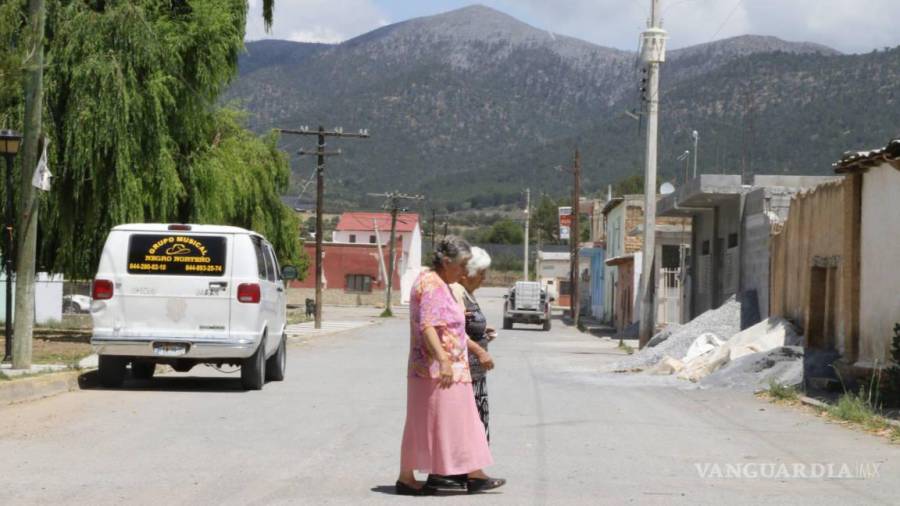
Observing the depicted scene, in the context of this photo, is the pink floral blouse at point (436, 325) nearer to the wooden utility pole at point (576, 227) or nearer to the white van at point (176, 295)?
the white van at point (176, 295)

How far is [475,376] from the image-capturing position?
32.0 feet

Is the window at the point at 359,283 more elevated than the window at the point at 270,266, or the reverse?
the window at the point at 270,266

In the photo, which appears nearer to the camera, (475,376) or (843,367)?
(475,376)

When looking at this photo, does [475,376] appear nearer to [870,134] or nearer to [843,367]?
[843,367]

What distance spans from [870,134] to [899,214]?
90504 millimetres

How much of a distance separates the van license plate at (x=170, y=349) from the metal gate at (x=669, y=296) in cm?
3016

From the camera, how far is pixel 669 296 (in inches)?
1887

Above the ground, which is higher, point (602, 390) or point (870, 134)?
point (870, 134)

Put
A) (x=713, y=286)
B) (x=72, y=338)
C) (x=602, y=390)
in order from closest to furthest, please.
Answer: (x=602, y=390) → (x=72, y=338) → (x=713, y=286)

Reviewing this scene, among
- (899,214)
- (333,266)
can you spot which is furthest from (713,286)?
(333,266)

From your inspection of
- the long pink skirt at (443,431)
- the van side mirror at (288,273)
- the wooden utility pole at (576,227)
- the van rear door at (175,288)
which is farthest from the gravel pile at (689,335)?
the wooden utility pole at (576,227)

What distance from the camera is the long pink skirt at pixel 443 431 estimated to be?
29.7 feet

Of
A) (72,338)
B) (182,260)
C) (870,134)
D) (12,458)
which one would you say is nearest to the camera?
(12,458)

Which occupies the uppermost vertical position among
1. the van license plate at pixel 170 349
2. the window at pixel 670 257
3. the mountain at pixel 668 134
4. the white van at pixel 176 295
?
the mountain at pixel 668 134
